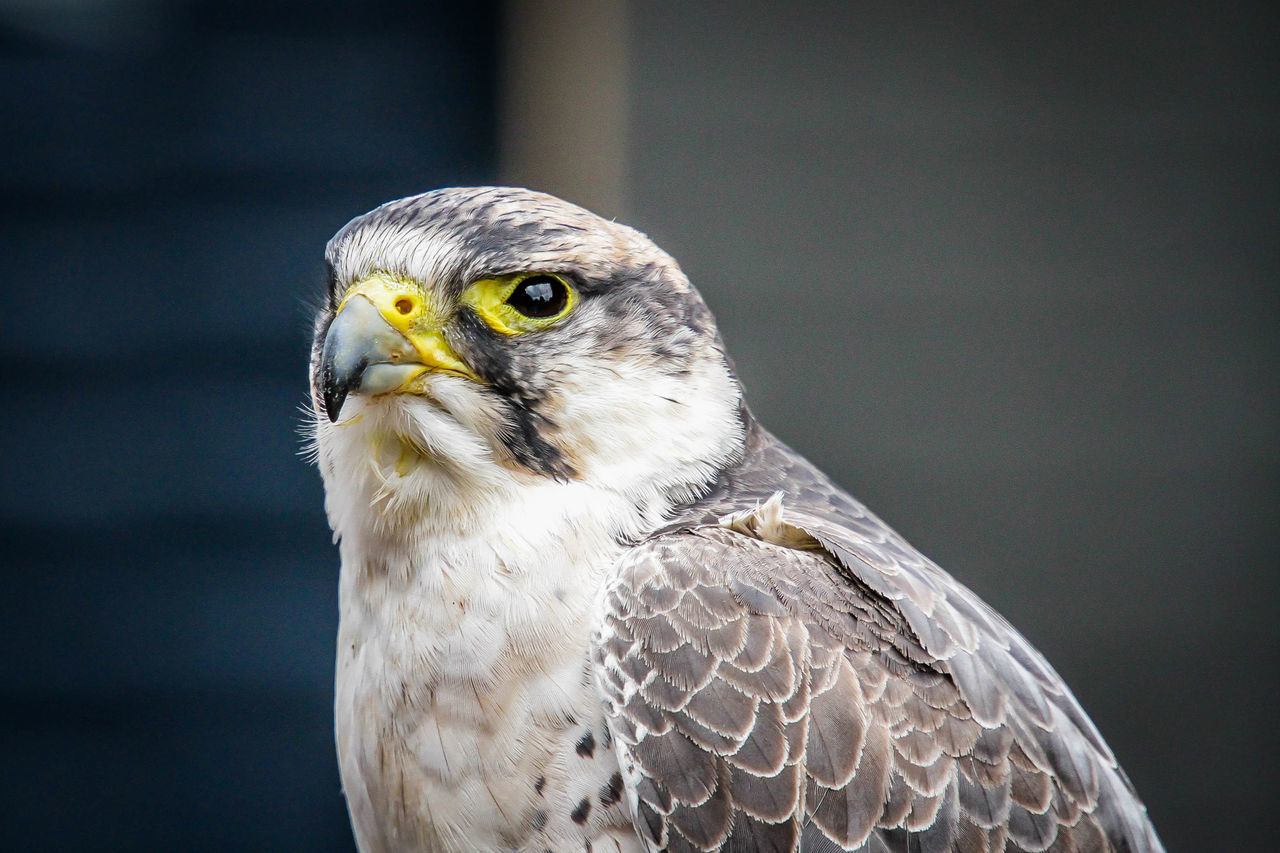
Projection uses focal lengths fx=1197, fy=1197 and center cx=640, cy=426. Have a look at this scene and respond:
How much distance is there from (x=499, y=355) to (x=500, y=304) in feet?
0.29

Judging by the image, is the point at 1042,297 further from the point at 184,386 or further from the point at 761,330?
the point at 184,386

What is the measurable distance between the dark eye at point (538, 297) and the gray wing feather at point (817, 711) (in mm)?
414

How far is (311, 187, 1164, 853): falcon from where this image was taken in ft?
5.45

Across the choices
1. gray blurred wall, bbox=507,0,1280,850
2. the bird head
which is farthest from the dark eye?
gray blurred wall, bbox=507,0,1280,850

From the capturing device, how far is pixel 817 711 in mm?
1669

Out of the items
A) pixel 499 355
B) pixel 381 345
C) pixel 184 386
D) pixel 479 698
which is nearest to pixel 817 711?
pixel 479 698

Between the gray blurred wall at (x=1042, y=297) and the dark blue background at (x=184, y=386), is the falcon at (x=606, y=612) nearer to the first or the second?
the gray blurred wall at (x=1042, y=297)

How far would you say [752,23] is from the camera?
3.96 meters

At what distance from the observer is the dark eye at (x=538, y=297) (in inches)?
75.2

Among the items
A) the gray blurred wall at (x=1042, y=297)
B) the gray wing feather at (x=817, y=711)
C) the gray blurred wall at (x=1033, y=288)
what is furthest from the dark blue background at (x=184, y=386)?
the gray wing feather at (x=817, y=711)

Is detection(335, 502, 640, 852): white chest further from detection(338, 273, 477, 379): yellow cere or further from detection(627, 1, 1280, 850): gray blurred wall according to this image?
detection(627, 1, 1280, 850): gray blurred wall

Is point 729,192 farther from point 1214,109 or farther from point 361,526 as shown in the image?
point 361,526

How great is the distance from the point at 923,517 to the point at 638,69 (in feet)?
5.98

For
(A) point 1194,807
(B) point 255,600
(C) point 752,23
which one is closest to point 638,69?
(C) point 752,23
